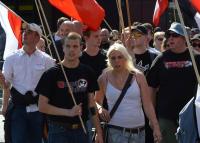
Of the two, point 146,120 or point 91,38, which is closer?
point 146,120

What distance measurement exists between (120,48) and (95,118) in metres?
0.77

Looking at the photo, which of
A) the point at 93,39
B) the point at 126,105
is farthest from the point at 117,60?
the point at 93,39

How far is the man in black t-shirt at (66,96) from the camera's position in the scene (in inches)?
279

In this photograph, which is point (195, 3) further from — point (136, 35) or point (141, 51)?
point (136, 35)

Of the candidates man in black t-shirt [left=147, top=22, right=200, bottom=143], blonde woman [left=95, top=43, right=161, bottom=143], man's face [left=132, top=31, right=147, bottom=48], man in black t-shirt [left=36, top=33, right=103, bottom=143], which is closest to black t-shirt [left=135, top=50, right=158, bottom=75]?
man's face [left=132, top=31, right=147, bottom=48]

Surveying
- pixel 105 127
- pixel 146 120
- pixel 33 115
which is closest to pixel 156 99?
pixel 146 120

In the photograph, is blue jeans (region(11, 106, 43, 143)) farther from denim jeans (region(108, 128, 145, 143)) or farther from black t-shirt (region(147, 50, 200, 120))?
black t-shirt (region(147, 50, 200, 120))

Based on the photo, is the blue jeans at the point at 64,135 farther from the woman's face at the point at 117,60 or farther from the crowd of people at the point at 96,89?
the woman's face at the point at 117,60

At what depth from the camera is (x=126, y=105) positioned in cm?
730

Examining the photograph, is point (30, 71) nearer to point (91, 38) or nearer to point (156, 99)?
point (91, 38)

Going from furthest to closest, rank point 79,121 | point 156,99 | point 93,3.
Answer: point 93,3 < point 156,99 < point 79,121

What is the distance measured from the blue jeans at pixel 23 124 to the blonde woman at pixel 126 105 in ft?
3.82

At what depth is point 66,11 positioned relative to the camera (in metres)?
8.48

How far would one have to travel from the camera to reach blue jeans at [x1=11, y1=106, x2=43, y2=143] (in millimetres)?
8289
